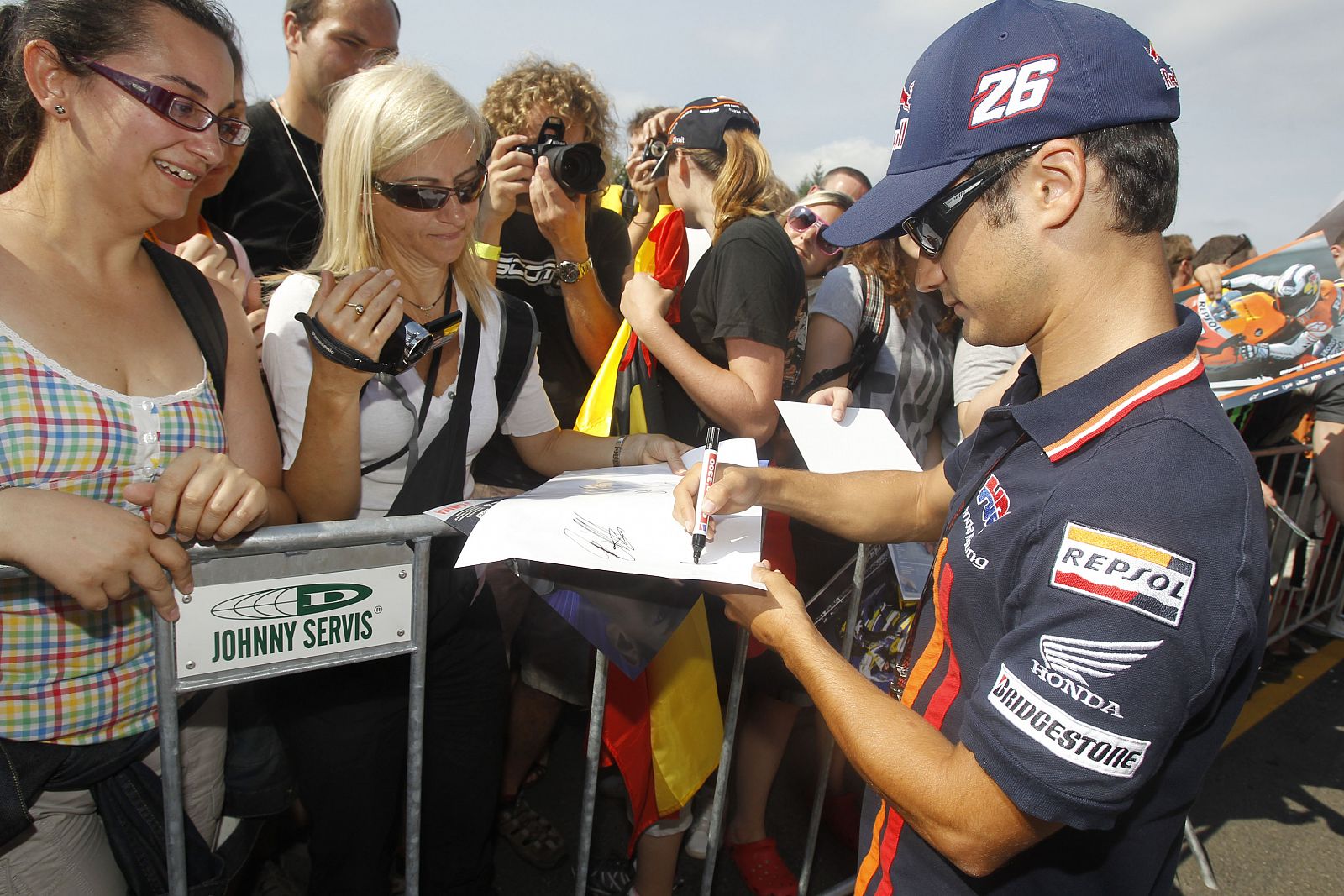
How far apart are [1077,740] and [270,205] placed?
314 centimetres

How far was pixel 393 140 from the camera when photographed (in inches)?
80.3

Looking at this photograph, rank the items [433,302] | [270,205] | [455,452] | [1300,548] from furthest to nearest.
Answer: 1. [1300,548]
2. [270,205]
3. [433,302]
4. [455,452]

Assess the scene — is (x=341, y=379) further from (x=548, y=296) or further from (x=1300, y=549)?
(x=1300, y=549)

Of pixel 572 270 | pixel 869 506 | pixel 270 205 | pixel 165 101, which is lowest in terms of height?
pixel 869 506

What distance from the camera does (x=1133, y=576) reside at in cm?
99

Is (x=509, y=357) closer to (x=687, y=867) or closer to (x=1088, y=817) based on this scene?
(x=1088, y=817)

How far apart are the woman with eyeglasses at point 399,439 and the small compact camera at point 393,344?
1.5 inches

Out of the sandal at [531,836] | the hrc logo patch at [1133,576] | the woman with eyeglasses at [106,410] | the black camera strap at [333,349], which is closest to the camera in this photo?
the hrc logo patch at [1133,576]

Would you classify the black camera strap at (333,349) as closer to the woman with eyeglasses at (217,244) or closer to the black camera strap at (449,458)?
the black camera strap at (449,458)

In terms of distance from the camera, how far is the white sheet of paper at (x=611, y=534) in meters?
1.48

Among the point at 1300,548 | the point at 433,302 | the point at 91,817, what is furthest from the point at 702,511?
the point at 1300,548

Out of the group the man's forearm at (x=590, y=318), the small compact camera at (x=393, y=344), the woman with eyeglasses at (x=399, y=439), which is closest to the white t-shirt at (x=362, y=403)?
the woman with eyeglasses at (x=399, y=439)

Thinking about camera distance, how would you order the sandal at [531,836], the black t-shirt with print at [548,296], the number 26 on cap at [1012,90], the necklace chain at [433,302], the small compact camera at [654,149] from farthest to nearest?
the black t-shirt with print at [548,296], the small compact camera at [654,149], the sandal at [531,836], the necklace chain at [433,302], the number 26 on cap at [1012,90]

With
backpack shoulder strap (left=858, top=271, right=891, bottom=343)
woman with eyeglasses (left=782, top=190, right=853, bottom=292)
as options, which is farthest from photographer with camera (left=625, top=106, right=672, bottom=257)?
backpack shoulder strap (left=858, top=271, right=891, bottom=343)
